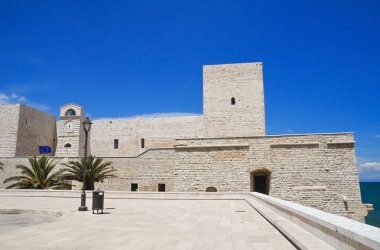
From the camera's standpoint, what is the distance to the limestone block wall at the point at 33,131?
2860 centimetres

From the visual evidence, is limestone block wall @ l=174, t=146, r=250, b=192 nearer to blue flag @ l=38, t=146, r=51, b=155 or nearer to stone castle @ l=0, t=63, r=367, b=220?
stone castle @ l=0, t=63, r=367, b=220

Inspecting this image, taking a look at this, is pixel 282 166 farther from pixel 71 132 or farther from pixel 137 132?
pixel 71 132

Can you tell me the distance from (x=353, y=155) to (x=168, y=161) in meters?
11.6

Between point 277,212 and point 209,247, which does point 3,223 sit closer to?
point 209,247

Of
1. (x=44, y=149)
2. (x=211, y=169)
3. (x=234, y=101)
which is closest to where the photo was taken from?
(x=211, y=169)

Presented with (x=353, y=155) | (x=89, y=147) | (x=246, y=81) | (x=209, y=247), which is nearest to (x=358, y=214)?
(x=353, y=155)

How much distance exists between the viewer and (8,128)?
92.3ft

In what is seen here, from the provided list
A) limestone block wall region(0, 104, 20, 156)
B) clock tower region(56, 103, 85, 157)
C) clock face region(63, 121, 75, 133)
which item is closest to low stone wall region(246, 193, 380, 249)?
clock tower region(56, 103, 85, 157)

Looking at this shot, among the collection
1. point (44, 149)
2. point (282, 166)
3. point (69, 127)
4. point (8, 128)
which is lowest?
point (282, 166)

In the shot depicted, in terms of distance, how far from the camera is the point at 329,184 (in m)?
18.6

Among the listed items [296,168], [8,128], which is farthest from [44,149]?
[296,168]

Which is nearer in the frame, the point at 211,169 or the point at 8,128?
the point at 211,169

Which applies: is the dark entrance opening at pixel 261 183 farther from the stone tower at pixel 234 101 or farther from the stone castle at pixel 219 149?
the stone tower at pixel 234 101

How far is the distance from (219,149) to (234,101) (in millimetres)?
5473
